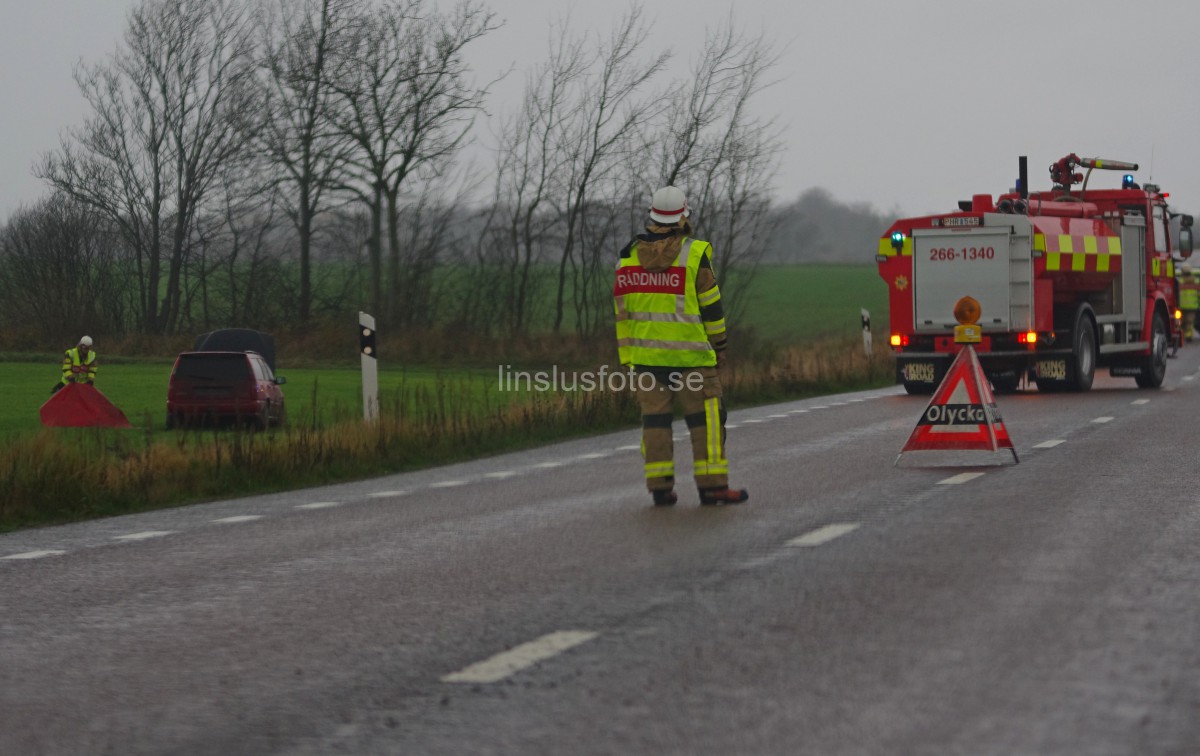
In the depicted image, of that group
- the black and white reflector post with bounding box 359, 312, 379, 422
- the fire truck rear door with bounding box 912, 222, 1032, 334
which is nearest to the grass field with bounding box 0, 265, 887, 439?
the black and white reflector post with bounding box 359, 312, 379, 422

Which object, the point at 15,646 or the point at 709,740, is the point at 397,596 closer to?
the point at 15,646

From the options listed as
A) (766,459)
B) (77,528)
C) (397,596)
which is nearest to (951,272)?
(766,459)

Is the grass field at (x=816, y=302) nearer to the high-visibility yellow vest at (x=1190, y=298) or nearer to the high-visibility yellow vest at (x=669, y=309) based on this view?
the high-visibility yellow vest at (x=1190, y=298)

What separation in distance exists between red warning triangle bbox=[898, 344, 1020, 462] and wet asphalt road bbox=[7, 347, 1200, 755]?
141 centimetres

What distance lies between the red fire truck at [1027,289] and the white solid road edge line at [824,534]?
658 inches

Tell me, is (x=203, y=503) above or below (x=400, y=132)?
below

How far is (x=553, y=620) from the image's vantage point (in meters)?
7.45

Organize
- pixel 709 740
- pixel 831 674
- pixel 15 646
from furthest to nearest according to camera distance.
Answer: pixel 15 646 < pixel 831 674 < pixel 709 740

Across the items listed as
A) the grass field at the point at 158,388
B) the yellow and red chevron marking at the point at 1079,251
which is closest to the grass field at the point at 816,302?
the grass field at the point at 158,388

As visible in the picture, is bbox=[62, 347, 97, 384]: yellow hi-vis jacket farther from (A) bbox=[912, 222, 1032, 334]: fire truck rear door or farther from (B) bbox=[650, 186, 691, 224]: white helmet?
(B) bbox=[650, 186, 691, 224]: white helmet

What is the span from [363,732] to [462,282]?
4447 cm

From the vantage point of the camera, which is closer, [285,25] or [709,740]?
[709,740]

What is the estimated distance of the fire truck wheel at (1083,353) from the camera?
27.2 metres

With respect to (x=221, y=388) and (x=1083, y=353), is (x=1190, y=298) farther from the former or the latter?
(x=221, y=388)
